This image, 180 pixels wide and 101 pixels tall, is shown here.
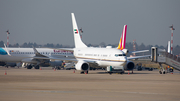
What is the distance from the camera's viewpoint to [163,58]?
4784 cm

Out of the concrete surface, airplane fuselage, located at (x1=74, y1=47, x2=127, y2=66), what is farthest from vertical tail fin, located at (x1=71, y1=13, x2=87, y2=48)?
the concrete surface

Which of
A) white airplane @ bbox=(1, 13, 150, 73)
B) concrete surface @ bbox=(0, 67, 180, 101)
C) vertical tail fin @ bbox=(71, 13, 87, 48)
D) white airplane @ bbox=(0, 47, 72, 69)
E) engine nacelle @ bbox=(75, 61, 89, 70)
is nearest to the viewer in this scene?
concrete surface @ bbox=(0, 67, 180, 101)

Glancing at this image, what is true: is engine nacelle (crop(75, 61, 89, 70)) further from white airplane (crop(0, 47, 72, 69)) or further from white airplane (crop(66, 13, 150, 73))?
white airplane (crop(0, 47, 72, 69))

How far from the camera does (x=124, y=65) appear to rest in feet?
150

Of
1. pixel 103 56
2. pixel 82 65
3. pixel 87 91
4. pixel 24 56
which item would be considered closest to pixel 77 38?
pixel 103 56

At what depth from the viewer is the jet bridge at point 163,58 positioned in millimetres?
47469

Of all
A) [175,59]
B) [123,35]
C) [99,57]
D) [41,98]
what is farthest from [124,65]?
[41,98]

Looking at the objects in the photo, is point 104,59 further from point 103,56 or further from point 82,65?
point 82,65

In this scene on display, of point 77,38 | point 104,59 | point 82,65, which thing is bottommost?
point 82,65

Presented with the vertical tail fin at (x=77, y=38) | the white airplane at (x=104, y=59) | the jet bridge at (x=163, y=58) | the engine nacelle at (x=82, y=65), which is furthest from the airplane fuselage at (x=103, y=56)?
the jet bridge at (x=163, y=58)

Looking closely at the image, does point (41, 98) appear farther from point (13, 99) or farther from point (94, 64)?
point (94, 64)

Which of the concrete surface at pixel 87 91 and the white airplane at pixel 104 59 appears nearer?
the concrete surface at pixel 87 91

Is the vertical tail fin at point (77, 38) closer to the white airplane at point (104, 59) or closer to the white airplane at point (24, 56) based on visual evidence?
the white airplane at point (104, 59)

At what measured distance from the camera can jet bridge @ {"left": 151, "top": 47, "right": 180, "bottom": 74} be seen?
156 ft
